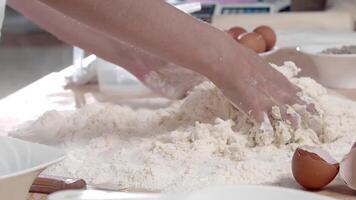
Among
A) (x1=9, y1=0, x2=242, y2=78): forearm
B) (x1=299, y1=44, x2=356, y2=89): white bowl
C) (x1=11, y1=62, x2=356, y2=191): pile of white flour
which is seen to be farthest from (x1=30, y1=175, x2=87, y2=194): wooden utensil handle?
(x1=299, y1=44, x2=356, y2=89): white bowl

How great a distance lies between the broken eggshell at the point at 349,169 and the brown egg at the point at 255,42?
672mm

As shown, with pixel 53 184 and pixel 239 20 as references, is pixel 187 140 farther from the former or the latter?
pixel 239 20

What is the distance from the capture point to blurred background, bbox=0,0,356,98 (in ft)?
6.42

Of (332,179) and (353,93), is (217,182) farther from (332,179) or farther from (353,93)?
(353,93)

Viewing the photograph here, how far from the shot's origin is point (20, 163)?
26.1 inches

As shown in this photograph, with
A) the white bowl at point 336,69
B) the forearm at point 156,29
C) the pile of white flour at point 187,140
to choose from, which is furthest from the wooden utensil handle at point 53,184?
the white bowl at point 336,69

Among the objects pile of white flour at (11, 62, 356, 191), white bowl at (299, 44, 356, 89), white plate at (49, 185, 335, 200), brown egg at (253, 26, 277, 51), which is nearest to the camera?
white plate at (49, 185, 335, 200)

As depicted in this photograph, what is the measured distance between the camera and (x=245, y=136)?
1039mm

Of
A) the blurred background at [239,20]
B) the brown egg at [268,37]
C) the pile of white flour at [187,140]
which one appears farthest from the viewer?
the blurred background at [239,20]

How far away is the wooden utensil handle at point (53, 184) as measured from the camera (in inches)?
31.2

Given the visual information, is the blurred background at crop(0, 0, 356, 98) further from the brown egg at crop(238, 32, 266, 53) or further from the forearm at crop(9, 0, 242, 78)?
the forearm at crop(9, 0, 242, 78)

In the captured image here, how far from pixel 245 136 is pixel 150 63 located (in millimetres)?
333

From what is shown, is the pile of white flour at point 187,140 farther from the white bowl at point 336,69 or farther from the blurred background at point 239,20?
the blurred background at point 239,20

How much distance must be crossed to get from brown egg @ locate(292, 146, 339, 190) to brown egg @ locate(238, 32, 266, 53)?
0.65 m
